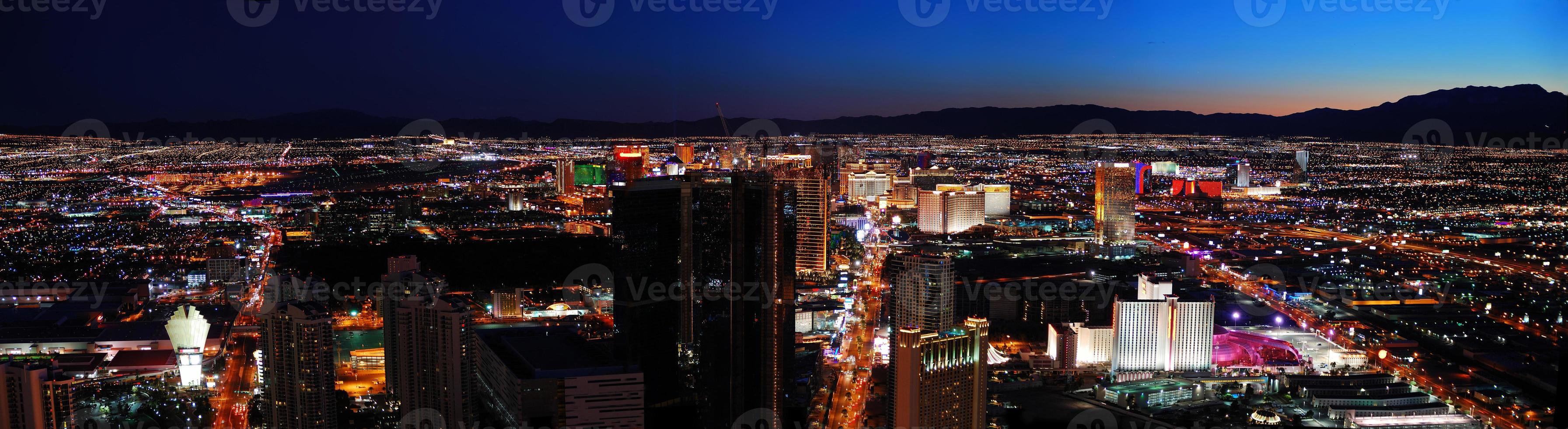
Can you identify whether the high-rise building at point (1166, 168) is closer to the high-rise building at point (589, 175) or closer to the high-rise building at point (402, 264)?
the high-rise building at point (589, 175)

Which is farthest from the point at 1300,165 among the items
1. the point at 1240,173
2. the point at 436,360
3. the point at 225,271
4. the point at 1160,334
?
the point at 436,360

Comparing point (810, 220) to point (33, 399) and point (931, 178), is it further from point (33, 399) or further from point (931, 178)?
point (33, 399)

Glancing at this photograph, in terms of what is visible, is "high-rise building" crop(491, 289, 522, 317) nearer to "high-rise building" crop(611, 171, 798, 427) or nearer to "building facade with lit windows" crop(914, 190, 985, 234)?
"high-rise building" crop(611, 171, 798, 427)

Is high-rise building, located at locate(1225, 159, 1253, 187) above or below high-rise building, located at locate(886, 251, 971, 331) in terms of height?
above

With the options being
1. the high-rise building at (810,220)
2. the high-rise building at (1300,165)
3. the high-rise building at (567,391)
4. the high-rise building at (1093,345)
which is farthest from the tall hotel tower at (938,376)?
the high-rise building at (1300,165)

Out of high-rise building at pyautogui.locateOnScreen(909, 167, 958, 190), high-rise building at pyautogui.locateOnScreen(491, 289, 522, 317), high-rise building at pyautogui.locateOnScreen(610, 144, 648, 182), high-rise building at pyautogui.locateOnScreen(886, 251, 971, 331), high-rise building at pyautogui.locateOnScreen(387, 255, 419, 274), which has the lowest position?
high-rise building at pyautogui.locateOnScreen(491, 289, 522, 317)

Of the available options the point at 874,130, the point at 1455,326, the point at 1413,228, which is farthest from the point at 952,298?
the point at 874,130

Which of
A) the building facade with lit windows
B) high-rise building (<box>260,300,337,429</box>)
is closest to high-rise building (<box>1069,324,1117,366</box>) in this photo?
high-rise building (<box>260,300,337,429</box>)
